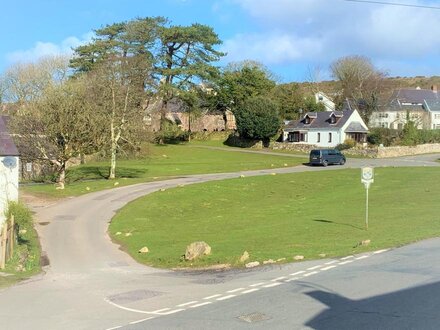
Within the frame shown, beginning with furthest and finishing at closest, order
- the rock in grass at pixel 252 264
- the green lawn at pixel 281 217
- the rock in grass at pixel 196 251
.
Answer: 1. the green lawn at pixel 281 217
2. the rock in grass at pixel 196 251
3. the rock in grass at pixel 252 264

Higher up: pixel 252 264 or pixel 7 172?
pixel 7 172

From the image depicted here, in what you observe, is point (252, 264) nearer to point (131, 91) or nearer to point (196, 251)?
point (196, 251)

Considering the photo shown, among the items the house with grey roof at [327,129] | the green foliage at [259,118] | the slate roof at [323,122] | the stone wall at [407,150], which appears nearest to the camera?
the stone wall at [407,150]

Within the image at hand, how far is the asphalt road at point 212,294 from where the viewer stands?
33.1ft

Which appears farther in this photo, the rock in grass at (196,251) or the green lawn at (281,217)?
the green lawn at (281,217)

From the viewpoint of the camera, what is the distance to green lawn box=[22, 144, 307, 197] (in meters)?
46.0

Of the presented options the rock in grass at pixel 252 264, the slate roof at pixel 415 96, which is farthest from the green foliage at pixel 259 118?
the rock in grass at pixel 252 264

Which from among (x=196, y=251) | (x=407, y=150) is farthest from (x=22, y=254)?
(x=407, y=150)

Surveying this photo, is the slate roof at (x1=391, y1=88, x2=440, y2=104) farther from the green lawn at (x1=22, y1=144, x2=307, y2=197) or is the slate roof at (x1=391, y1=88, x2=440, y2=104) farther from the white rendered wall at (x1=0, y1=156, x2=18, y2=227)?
the white rendered wall at (x1=0, y1=156, x2=18, y2=227)

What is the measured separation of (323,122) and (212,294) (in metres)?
80.8

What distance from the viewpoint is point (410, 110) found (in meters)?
106

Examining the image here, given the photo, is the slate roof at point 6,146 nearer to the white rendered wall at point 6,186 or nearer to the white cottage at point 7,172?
the white cottage at point 7,172

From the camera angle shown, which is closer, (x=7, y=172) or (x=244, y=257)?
(x=244, y=257)

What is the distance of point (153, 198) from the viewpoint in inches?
1543
